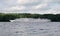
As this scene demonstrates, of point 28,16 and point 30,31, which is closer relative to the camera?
point 30,31

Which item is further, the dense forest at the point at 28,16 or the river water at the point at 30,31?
the dense forest at the point at 28,16

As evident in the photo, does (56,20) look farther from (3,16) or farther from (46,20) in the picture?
(3,16)

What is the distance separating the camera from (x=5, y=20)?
91.8 m

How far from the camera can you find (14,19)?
3536 inches

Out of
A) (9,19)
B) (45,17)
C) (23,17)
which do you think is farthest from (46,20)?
(9,19)

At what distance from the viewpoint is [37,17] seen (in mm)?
89562

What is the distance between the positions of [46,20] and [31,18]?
6017mm

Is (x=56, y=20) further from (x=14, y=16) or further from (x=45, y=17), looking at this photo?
(x=14, y=16)

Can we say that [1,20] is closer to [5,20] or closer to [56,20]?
[5,20]

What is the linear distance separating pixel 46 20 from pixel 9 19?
14.7 m

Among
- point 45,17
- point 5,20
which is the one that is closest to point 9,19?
point 5,20

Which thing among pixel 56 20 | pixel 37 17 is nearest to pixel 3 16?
pixel 37 17

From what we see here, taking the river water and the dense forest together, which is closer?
the river water

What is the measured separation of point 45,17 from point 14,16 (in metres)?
12.3
